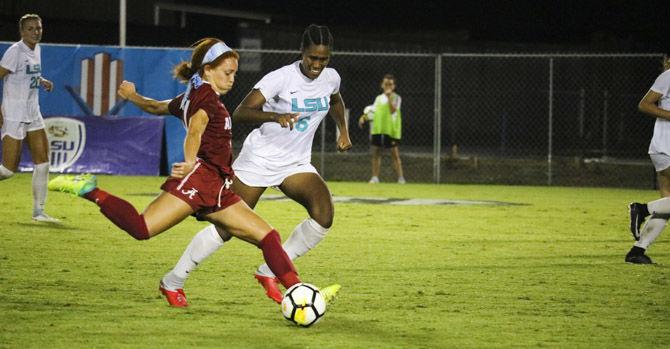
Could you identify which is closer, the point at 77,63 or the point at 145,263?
the point at 145,263

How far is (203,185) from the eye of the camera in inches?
319

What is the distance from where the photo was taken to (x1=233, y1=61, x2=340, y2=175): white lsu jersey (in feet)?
30.4

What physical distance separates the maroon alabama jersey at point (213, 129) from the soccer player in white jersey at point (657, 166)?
16.0 ft

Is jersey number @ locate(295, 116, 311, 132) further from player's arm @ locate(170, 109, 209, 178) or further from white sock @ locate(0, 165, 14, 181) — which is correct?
white sock @ locate(0, 165, 14, 181)

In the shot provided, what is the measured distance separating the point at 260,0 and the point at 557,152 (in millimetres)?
20683

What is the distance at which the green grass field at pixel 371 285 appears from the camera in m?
7.81

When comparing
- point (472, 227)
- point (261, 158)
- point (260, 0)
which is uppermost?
point (260, 0)

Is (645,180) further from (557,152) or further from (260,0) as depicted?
(260,0)

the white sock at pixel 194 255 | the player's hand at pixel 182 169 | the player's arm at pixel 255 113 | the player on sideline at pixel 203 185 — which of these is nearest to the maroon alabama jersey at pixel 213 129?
the player on sideline at pixel 203 185

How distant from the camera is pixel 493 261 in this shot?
12031 mm

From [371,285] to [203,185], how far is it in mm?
2595

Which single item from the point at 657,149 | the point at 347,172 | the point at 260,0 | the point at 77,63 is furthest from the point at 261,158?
the point at 260,0

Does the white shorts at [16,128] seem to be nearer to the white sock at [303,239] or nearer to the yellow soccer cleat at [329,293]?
the white sock at [303,239]

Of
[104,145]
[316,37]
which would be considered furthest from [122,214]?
[104,145]
